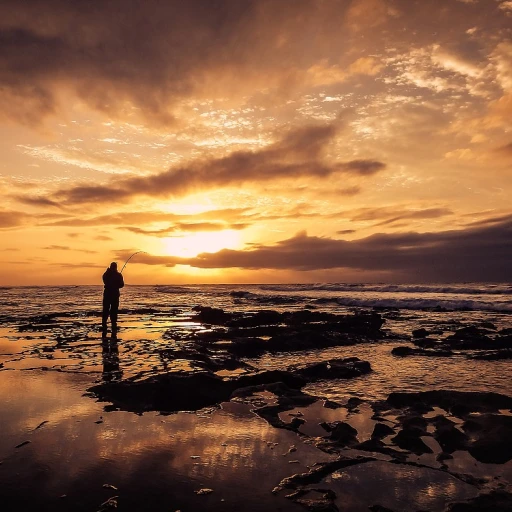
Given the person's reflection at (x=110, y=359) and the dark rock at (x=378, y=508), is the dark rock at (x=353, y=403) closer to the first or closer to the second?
the dark rock at (x=378, y=508)

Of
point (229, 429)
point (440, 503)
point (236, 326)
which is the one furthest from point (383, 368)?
point (236, 326)

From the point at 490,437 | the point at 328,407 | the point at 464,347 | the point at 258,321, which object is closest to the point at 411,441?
the point at 490,437

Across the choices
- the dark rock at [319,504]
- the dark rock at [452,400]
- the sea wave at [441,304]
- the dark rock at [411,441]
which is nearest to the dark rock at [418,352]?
the dark rock at [452,400]

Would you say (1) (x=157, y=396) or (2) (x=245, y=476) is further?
(1) (x=157, y=396)

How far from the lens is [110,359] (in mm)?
11422

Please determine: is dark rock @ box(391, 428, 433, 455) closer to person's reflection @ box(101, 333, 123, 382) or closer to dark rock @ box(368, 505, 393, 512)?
dark rock @ box(368, 505, 393, 512)

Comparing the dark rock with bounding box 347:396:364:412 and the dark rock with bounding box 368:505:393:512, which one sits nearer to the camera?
the dark rock with bounding box 368:505:393:512

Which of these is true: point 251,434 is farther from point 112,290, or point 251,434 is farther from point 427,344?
point 112,290

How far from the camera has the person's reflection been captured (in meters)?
9.38

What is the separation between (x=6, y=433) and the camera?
5.61 meters

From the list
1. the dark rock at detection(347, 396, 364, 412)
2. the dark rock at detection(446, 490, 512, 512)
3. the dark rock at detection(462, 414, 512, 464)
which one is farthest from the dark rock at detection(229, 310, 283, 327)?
the dark rock at detection(446, 490, 512, 512)

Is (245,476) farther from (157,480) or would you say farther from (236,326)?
(236,326)

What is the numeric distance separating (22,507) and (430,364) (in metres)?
10.7

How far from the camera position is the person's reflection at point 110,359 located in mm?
9383
